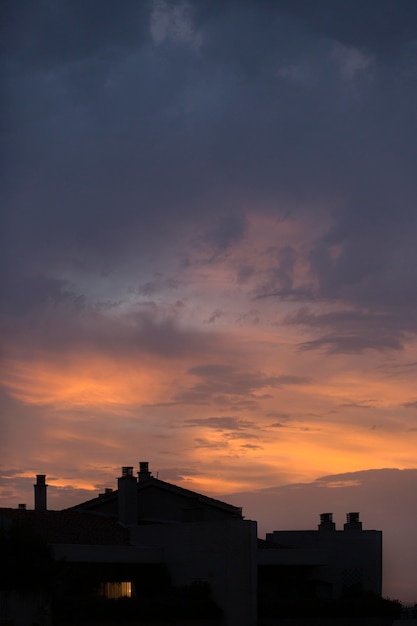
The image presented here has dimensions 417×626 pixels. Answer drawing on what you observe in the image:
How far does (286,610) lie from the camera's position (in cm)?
5288

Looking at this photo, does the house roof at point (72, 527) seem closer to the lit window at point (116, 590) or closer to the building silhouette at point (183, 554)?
the building silhouette at point (183, 554)

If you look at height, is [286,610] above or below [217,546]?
below

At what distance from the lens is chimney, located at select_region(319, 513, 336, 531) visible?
67250mm

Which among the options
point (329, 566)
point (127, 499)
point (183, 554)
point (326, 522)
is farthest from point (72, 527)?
point (326, 522)

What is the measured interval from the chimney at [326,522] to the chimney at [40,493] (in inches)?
687

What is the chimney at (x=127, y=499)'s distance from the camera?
57.0 metres

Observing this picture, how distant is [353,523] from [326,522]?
9.82 feet

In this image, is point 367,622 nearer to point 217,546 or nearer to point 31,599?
point 217,546

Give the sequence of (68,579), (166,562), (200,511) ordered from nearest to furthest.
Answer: (68,579), (166,562), (200,511)

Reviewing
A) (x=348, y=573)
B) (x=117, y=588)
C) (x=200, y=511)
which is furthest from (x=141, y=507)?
(x=348, y=573)

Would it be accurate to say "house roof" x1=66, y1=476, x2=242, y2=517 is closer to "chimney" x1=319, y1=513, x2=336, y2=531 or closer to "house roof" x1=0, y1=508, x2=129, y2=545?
"house roof" x1=0, y1=508, x2=129, y2=545

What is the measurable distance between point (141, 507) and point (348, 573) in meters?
12.3

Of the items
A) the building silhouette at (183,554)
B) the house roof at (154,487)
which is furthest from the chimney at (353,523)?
the house roof at (154,487)

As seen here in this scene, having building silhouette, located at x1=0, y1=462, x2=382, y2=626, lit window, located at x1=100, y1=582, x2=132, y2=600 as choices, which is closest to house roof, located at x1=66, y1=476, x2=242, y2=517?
building silhouette, located at x1=0, y1=462, x2=382, y2=626
